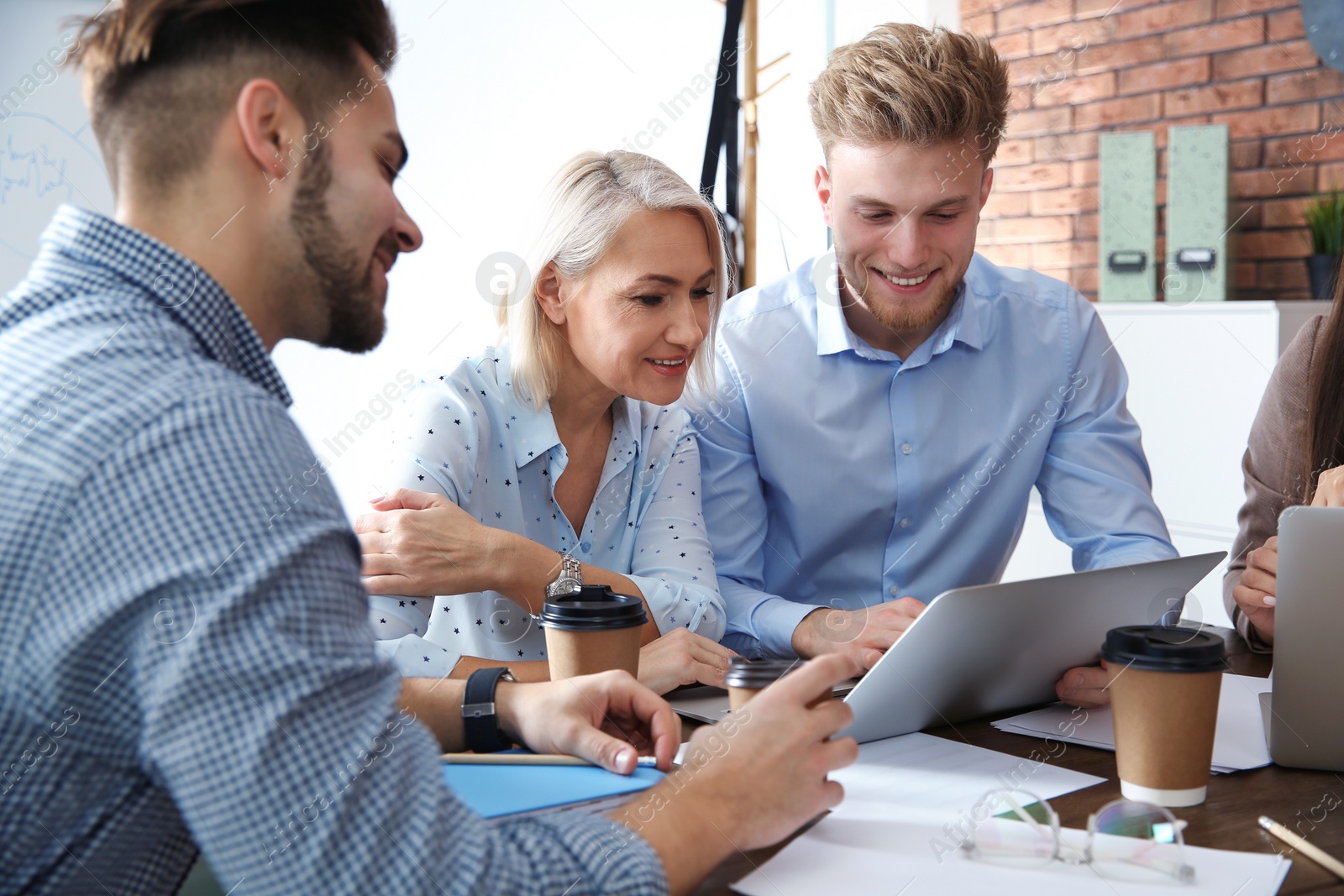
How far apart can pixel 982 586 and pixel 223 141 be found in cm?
71

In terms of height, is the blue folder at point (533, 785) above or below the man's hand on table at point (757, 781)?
below

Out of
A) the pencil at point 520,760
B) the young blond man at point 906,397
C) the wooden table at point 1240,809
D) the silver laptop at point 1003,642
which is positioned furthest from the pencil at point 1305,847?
the young blond man at point 906,397

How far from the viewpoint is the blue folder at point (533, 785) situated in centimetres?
90

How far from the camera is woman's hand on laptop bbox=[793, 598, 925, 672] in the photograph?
50.7 inches

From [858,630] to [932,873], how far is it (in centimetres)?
58

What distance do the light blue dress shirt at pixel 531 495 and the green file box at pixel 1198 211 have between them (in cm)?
215

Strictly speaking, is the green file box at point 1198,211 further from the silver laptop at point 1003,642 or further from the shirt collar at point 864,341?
the silver laptop at point 1003,642

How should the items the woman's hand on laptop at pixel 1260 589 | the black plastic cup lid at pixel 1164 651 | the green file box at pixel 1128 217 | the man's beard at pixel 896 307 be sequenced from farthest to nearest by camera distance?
the green file box at pixel 1128 217
the man's beard at pixel 896 307
the woman's hand on laptop at pixel 1260 589
the black plastic cup lid at pixel 1164 651

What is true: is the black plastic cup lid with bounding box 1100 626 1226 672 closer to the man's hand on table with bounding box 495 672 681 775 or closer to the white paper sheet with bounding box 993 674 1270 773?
the white paper sheet with bounding box 993 674 1270 773

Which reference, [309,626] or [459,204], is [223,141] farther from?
[459,204]

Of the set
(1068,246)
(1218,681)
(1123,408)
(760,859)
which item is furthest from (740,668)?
(1068,246)

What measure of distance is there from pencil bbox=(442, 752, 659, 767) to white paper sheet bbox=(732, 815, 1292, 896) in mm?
207

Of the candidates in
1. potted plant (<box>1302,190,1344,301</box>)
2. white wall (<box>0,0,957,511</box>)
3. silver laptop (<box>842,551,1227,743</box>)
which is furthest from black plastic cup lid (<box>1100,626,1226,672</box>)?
potted plant (<box>1302,190,1344,301</box>)

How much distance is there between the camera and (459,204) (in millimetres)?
3113
